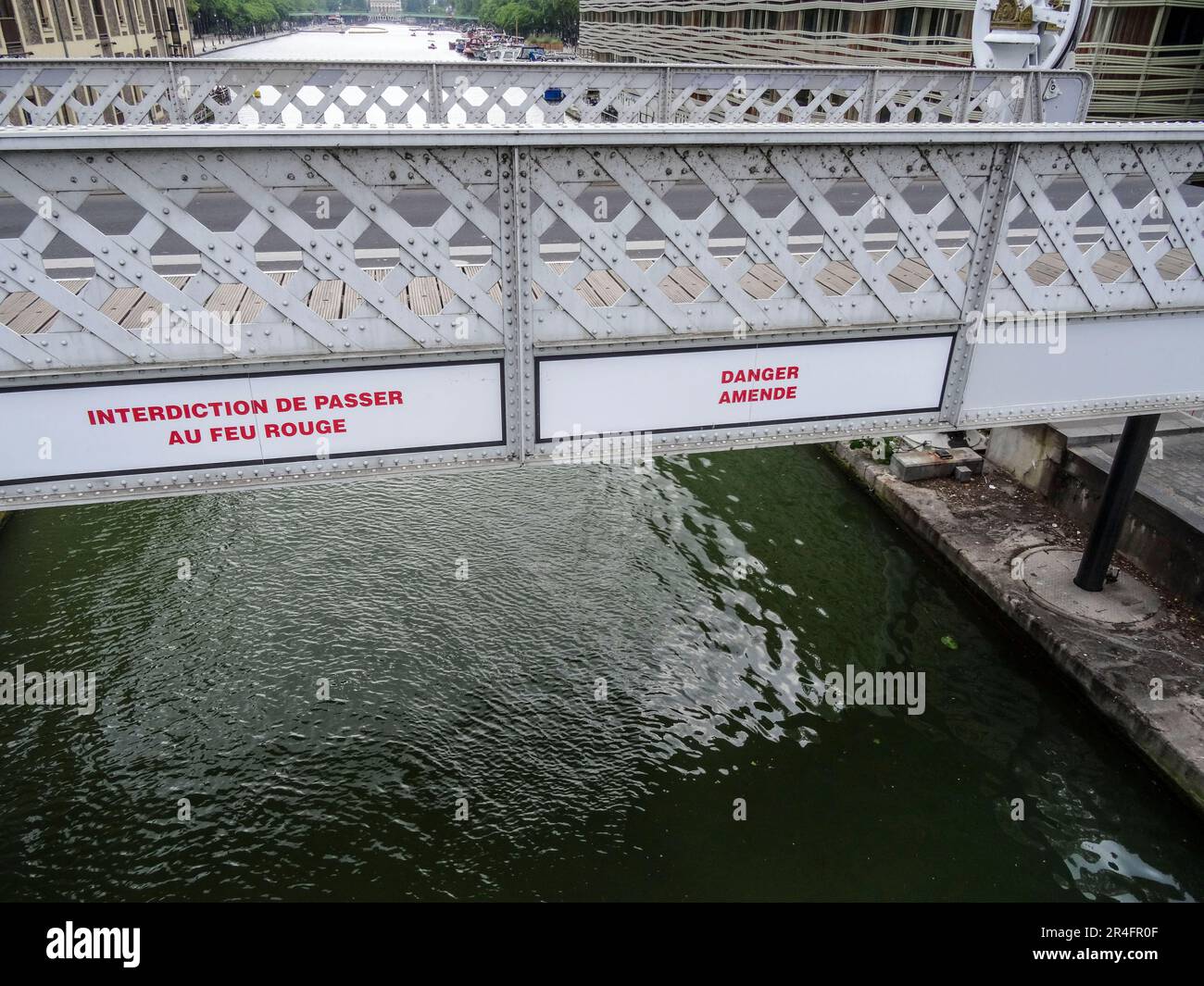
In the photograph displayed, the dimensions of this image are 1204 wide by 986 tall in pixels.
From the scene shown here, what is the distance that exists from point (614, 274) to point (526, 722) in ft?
24.1

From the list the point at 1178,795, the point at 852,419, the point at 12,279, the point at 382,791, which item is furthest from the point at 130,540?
the point at 1178,795

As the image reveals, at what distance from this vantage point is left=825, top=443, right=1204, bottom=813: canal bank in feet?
37.0

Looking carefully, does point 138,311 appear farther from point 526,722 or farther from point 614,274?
point 526,722

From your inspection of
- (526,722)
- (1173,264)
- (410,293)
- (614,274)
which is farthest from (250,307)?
(1173,264)

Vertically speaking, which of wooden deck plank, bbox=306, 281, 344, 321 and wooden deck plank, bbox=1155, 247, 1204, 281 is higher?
wooden deck plank, bbox=306, 281, 344, 321

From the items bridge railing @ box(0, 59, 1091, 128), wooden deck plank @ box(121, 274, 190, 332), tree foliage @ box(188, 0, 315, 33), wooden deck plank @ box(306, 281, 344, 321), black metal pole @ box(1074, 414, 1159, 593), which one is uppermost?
tree foliage @ box(188, 0, 315, 33)

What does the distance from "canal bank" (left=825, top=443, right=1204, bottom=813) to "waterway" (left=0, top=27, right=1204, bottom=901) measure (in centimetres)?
45

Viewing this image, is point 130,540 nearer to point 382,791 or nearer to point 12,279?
point 382,791

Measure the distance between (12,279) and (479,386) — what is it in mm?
3191

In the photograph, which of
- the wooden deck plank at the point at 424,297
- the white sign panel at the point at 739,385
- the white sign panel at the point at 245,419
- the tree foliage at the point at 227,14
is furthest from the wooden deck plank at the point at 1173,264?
the tree foliage at the point at 227,14

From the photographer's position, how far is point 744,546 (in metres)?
16.2

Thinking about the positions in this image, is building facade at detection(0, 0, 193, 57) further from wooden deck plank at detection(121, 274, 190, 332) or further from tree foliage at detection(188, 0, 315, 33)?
wooden deck plank at detection(121, 274, 190, 332)

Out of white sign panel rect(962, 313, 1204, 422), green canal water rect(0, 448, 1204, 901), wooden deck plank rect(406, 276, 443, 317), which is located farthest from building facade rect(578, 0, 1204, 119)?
wooden deck plank rect(406, 276, 443, 317)

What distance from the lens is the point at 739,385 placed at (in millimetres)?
7371
